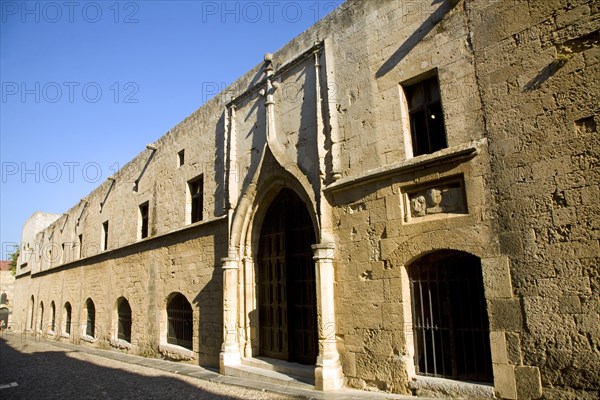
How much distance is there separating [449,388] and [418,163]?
8.77 ft

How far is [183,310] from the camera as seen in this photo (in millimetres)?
9969

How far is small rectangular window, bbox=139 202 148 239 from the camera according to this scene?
1233cm

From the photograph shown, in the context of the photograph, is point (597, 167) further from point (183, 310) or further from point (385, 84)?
point (183, 310)

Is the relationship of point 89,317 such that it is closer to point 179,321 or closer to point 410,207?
point 179,321

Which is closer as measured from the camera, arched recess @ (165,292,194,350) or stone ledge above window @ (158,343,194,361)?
stone ledge above window @ (158,343,194,361)

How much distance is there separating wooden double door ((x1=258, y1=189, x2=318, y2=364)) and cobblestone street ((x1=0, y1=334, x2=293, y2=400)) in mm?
1236

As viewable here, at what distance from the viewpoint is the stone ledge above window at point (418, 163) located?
16.0 ft

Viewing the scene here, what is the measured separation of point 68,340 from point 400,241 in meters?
16.7

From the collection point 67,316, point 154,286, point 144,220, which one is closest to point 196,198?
point 154,286

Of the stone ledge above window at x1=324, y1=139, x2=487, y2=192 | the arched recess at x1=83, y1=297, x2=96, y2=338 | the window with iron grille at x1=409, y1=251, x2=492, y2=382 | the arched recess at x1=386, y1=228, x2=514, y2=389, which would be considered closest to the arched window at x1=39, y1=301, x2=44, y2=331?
the arched recess at x1=83, y1=297, x2=96, y2=338

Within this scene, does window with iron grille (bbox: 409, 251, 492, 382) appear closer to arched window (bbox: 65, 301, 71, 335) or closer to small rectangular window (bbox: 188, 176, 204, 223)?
small rectangular window (bbox: 188, 176, 204, 223)

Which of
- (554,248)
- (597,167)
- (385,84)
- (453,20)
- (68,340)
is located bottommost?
(68,340)

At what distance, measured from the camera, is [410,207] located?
5.49 metres

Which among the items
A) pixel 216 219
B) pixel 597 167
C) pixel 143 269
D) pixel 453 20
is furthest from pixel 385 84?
pixel 143 269
